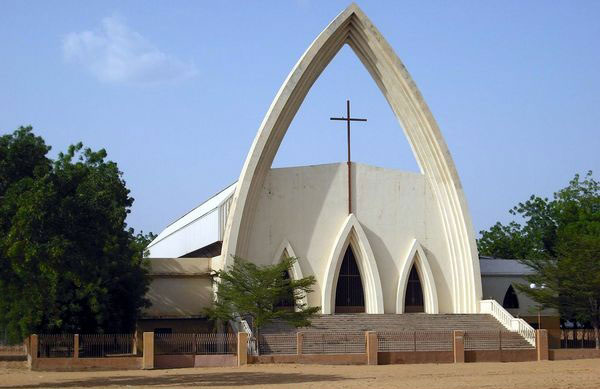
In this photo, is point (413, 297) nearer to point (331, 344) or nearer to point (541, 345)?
point (541, 345)

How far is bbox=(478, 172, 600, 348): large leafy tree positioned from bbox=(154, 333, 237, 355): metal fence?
1376 centimetres

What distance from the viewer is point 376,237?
41.4 meters

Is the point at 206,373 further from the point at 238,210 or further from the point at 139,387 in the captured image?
the point at 238,210

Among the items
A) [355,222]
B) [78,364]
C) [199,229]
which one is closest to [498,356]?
[355,222]

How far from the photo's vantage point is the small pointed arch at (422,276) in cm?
4116

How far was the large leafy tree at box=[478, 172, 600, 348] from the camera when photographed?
37688 mm

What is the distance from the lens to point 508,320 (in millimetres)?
38531

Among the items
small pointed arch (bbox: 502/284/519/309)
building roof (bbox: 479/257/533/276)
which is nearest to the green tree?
building roof (bbox: 479/257/533/276)

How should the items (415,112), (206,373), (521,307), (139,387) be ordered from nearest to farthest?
(139,387), (206,373), (415,112), (521,307)

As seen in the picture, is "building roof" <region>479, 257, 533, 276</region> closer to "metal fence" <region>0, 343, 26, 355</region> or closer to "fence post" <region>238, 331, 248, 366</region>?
"fence post" <region>238, 331, 248, 366</region>

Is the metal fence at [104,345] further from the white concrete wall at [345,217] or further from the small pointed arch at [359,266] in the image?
the small pointed arch at [359,266]

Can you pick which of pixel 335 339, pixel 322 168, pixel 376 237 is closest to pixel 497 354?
pixel 335 339

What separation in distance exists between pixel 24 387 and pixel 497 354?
17.5m

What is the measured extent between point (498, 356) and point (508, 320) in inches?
185
